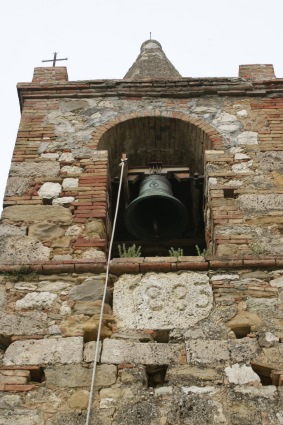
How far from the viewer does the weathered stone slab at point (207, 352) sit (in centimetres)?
463

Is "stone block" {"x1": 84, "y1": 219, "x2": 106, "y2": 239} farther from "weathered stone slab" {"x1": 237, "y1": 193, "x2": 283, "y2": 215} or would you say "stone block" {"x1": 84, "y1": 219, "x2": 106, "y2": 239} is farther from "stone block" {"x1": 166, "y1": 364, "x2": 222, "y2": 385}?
"stone block" {"x1": 166, "y1": 364, "x2": 222, "y2": 385}

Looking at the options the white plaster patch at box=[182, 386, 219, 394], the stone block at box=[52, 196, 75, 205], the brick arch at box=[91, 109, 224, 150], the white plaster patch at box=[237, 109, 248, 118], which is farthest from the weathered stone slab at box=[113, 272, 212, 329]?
the white plaster patch at box=[237, 109, 248, 118]

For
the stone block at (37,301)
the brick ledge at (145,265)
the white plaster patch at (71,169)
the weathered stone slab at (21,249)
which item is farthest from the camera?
the white plaster patch at (71,169)

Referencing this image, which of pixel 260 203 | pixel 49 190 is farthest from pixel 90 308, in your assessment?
pixel 260 203

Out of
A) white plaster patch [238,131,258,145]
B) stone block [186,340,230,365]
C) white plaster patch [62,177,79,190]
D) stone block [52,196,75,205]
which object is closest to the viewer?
stone block [186,340,230,365]

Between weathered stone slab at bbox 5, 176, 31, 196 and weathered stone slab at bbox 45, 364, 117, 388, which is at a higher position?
weathered stone slab at bbox 5, 176, 31, 196

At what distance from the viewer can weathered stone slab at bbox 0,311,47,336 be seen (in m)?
4.91

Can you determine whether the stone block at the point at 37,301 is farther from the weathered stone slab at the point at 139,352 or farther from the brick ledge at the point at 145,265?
the weathered stone slab at the point at 139,352

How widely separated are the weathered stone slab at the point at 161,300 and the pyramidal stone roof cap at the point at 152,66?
16.8 feet

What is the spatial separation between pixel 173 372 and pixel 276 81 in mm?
4868

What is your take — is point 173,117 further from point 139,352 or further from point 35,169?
point 139,352

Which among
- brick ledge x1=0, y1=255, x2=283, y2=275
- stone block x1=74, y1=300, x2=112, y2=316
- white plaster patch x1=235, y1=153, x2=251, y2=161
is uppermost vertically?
white plaster patch x1=235, y1=153, x2=251, y2=161

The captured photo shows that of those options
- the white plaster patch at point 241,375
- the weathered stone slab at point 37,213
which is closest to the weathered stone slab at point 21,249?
the weathered stone slab at point 37,213

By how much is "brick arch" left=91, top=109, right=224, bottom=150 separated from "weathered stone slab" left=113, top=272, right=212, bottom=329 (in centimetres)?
237
